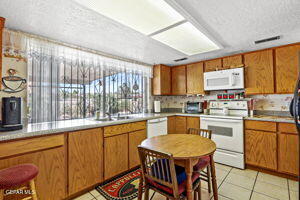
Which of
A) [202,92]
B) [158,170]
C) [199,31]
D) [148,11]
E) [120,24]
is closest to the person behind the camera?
[158,170]

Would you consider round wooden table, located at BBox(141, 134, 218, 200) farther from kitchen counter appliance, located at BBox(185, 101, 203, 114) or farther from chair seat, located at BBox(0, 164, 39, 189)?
kitchen counter appliance, located at BBox(185, 101, 203, 114)

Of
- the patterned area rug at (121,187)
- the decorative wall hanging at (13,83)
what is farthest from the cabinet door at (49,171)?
the decorative wall hanging at (13,83)

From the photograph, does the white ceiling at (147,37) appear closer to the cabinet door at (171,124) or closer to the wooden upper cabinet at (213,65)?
the wooden upper cabinet at (213,65)

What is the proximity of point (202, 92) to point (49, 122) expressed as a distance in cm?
303

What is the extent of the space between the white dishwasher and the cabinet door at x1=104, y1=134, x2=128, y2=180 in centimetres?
57

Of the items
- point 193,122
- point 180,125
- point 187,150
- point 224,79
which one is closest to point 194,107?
point 193,122

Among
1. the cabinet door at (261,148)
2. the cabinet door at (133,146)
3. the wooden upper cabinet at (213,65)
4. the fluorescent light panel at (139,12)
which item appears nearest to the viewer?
the fluorescent light panel at (139,12)

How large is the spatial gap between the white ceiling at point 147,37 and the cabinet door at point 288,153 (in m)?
1.53

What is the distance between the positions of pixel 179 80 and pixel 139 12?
2.51m

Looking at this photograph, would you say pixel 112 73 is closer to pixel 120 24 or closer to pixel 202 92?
pixel 120 24

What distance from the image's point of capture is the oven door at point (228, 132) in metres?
2.49

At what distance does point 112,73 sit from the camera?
3.00 metres

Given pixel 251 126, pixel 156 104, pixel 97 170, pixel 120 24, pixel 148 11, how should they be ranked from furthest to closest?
pixel 156 104, pixel 251 126, pixel 97 170, pixel 120 24, pixel 148 11

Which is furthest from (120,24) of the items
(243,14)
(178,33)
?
(243,14)
